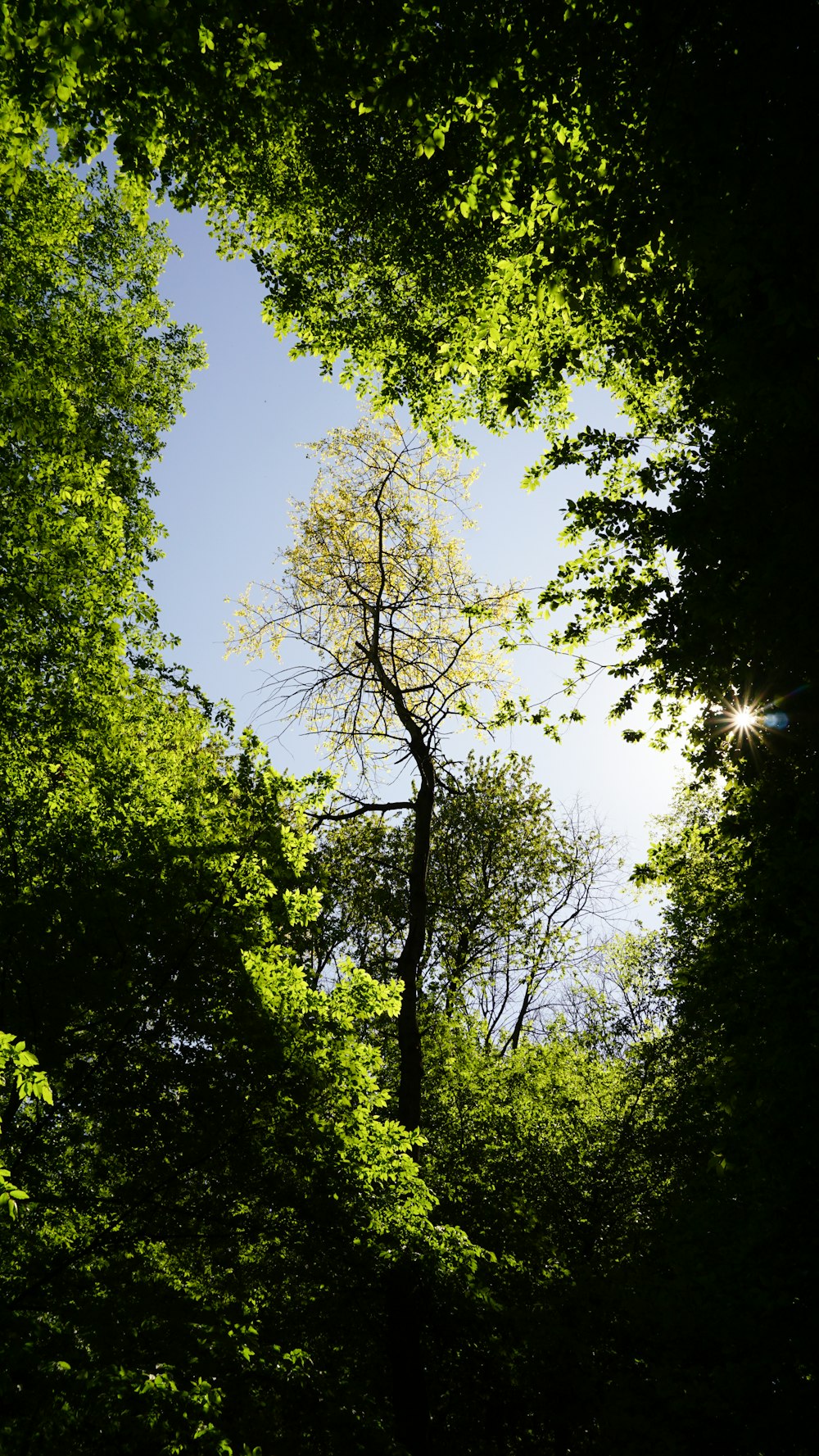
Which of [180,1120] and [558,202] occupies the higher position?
[558,202]

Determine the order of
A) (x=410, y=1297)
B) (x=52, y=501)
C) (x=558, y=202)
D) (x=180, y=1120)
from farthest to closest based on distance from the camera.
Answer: (x=52, y=501)
(x=410, y=1297)
(x=180, y=1120)
(x=558, y=202)

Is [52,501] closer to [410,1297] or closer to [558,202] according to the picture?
[558,202]

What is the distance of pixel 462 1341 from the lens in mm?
7855

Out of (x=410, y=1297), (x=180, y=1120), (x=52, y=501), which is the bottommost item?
(x=410, y=1297)

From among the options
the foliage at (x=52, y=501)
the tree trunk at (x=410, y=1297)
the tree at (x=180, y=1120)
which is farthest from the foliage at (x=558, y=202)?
the tree trunk at (x=410, y=1297)

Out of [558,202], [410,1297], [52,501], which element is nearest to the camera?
[558,202]

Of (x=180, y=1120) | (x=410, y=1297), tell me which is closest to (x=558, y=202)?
(x=180, y=1120)

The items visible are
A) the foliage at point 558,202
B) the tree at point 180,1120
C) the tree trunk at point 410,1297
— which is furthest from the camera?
the tree trunk at point 410,1297

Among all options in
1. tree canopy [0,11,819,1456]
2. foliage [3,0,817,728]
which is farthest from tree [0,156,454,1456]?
foliage [3,0,817,728]

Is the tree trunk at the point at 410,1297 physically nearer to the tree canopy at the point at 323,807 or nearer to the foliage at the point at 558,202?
the tree canopy at the point at 323,807

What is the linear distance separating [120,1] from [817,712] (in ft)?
20.4

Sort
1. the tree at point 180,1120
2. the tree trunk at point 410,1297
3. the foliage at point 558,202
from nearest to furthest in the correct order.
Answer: the foliage at point 558,202
the tree at point 180,1120
the tree trunk at point 410,1297

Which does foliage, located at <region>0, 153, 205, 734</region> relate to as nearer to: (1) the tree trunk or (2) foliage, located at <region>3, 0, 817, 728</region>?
(2) foliage, located at <region>3, 0, 817, 728</region>

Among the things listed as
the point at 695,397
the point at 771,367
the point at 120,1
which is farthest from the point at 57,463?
the point at 771,367
